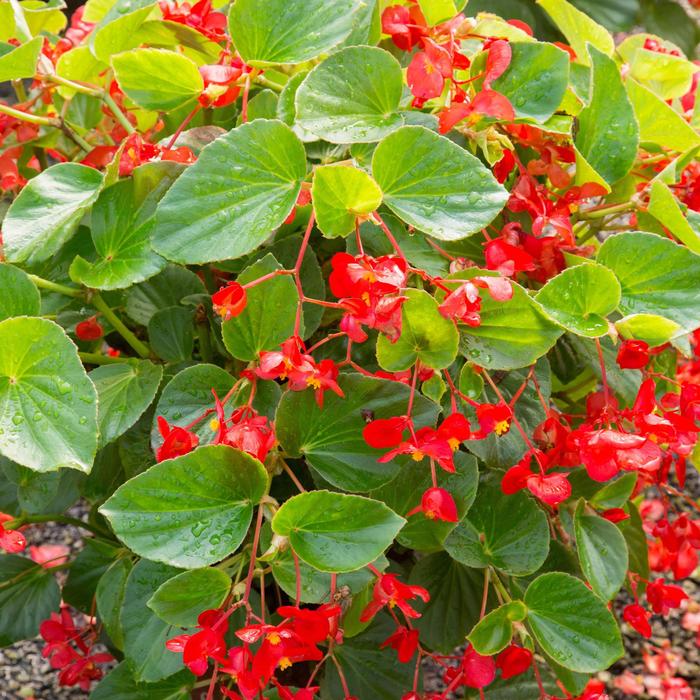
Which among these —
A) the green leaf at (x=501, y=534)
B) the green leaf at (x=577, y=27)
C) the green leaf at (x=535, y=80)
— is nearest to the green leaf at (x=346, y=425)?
the green leaf at (x=501, y=534)

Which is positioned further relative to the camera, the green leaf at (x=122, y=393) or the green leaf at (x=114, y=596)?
the green leaf at (x=114, y=596)

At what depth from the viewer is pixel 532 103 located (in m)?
0.69

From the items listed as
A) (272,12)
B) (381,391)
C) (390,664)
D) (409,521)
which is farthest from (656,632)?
(272,12)

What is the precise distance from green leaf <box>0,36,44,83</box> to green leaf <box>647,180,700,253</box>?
0.46m

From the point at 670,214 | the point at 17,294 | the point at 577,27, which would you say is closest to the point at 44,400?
the point at 17,294

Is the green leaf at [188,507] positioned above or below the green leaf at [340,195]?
below

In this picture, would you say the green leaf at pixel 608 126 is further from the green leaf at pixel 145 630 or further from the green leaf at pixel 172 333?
the green leaf at pixel 145 630

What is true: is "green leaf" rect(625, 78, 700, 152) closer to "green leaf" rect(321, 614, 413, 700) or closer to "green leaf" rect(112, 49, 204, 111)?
"green leaf" rect(112, 49, 204, 111)

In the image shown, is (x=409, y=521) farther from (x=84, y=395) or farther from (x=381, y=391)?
(x=84, y=395)

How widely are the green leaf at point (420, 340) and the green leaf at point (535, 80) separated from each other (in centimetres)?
20

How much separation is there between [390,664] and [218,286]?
37 centimetres

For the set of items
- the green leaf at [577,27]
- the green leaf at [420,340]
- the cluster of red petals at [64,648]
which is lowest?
the cluster of red petals at [64,648]

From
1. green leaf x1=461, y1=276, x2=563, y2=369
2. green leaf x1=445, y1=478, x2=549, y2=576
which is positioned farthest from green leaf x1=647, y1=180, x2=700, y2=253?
green leaf x1=445, y1=478, x2=549, y2=576

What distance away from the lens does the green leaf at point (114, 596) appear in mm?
788
